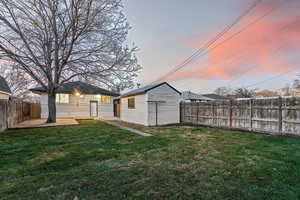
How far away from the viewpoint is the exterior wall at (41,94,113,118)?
50.6 ft

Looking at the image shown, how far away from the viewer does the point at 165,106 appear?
37.1 ft

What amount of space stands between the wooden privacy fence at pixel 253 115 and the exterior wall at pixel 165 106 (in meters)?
1.30

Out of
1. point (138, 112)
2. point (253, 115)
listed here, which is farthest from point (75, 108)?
point (253, 115)

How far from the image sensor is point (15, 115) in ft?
34.8

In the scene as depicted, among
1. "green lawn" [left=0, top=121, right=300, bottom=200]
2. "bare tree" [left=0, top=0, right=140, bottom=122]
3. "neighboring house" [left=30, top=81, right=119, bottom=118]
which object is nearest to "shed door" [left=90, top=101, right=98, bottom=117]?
"neighboring house" [left=30, top=81, right=119, bottom=118]

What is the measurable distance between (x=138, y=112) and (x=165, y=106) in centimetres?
221

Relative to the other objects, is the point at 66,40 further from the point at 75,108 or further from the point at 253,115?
the point at 253,115

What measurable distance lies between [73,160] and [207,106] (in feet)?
28.8

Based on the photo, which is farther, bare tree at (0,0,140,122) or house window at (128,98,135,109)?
house window at (128,98,135,109)

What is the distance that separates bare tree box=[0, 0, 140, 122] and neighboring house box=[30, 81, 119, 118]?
14.9ft

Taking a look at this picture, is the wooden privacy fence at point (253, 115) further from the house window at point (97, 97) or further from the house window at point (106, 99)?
the house window at point (97, 97)

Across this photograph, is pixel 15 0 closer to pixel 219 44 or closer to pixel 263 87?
pixel 219 44

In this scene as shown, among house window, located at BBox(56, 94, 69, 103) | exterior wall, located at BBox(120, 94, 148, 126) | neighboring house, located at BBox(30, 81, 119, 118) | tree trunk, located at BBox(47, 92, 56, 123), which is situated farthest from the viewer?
house window, located at BBox(56, 94, 69, 103)

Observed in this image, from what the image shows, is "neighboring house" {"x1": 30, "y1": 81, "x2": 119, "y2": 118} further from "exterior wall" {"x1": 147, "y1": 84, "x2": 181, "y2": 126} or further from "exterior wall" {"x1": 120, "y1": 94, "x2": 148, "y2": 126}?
"exterior wall" {"x1": 147, "y1": 84, "x2": 181, "y2": 126}
